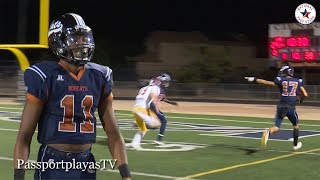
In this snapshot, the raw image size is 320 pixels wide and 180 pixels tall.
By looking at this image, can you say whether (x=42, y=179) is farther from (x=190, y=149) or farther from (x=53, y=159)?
(x=190, y=149)

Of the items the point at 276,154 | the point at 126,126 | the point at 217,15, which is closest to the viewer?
the point at 276,154

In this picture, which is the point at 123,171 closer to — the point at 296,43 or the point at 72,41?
the point at 72,41

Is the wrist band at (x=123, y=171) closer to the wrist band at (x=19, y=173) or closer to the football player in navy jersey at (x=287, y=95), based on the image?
the wrist band at (x=19, y=173)

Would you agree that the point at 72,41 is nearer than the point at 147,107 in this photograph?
Yes

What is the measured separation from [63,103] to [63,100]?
0.06 ft

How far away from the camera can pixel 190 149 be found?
11.0 m

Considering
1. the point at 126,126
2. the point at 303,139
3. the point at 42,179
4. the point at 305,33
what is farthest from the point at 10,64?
the point at 42,179

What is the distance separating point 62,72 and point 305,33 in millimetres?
27999

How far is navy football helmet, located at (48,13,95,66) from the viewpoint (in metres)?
3.15

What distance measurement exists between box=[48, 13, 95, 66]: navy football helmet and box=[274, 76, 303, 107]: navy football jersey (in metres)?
8.31

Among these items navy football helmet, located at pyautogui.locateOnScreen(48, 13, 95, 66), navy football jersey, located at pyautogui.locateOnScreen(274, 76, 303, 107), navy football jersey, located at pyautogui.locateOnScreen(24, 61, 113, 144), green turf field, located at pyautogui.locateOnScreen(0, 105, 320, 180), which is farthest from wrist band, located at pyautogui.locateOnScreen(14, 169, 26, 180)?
navy football jersey, located at pyautogui.locateOnScreen(274, 76, 303, 107)

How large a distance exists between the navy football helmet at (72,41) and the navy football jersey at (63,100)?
8 cm

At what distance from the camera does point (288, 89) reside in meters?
11.1

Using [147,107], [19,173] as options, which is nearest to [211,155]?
[147,107]
